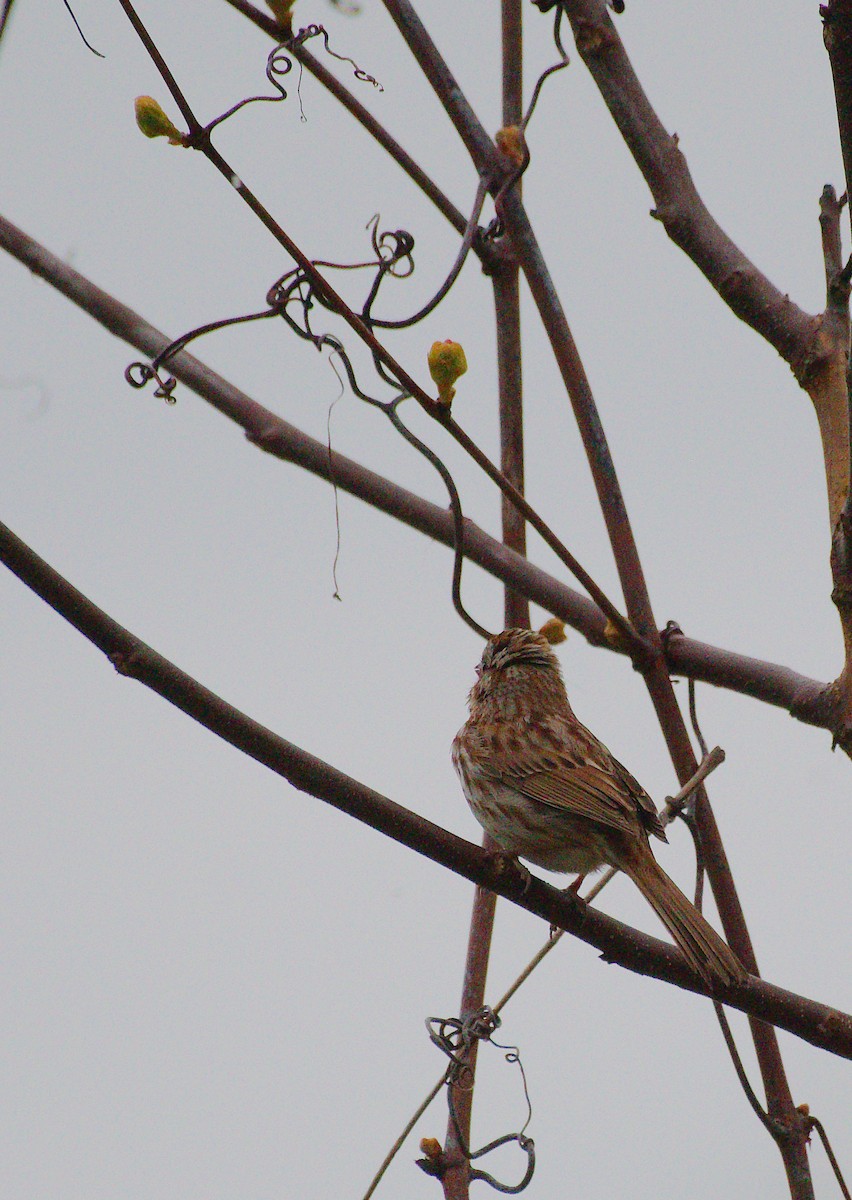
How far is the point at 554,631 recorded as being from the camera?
276 cm

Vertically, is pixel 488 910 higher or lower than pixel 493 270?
lower

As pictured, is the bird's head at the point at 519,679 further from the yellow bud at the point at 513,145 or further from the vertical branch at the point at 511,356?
the yellow bud at the point at 513,145

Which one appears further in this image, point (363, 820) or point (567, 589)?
point (567, 589)

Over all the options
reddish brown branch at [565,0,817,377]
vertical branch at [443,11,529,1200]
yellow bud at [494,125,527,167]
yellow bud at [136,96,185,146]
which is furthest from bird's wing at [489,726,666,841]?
yellow bud at [136,96,185,146]

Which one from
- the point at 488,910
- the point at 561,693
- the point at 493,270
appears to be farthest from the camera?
the point at 561,693

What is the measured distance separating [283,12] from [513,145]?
0.58 m

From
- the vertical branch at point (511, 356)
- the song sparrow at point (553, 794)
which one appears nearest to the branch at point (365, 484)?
the vertical branch at point (511, 356)

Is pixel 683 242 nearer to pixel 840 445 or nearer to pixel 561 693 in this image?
pixel 840 445

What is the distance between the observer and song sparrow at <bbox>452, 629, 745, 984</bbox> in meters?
2.96

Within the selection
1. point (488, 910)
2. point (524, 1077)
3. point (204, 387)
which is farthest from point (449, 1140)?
point (204, 387)

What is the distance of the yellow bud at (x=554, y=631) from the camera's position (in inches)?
108

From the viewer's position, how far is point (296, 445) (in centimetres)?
271

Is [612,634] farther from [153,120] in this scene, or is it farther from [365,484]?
[153,120]

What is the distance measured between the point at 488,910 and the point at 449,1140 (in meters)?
0.45
